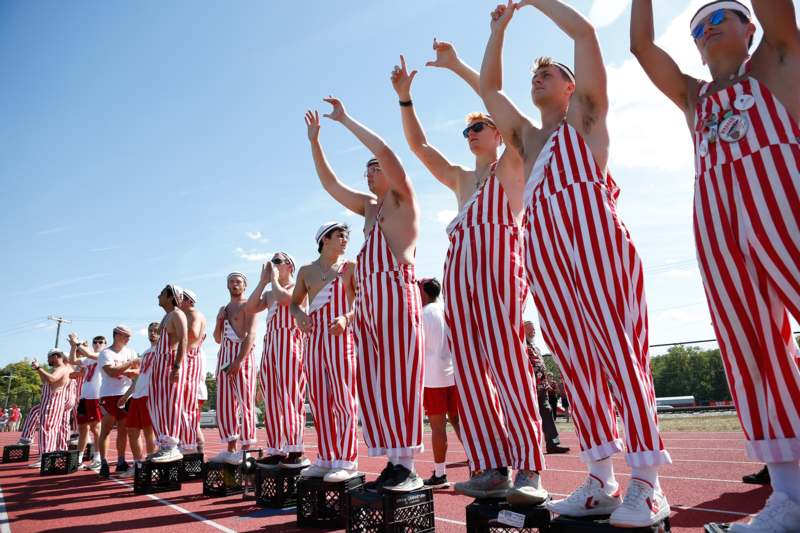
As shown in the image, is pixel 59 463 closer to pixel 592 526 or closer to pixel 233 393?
pixel 233 393

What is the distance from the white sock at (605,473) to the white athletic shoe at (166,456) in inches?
227

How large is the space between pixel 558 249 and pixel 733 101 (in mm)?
906

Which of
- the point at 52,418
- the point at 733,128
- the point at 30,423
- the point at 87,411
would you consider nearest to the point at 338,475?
the point at 733,128

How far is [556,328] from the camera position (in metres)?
2.50

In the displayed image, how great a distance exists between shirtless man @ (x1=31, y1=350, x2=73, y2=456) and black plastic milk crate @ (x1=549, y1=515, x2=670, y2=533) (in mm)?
12051

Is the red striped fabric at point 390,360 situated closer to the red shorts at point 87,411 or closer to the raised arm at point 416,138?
the raised arm at point 416,138

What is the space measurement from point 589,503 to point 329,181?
3.34 meters

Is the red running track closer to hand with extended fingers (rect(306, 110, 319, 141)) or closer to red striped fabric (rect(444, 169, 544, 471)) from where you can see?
red striped fabric (rect(444, 169, 544, 471))

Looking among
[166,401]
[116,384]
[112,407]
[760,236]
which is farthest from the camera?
[116,384]

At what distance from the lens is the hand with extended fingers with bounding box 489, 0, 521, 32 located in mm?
3039

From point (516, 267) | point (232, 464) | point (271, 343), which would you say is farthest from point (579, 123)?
point (232, 464)

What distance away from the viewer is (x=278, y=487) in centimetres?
490

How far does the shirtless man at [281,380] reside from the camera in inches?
218

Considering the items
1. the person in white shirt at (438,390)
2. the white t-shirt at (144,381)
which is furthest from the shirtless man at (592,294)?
the white t-shirt at (144,381)
